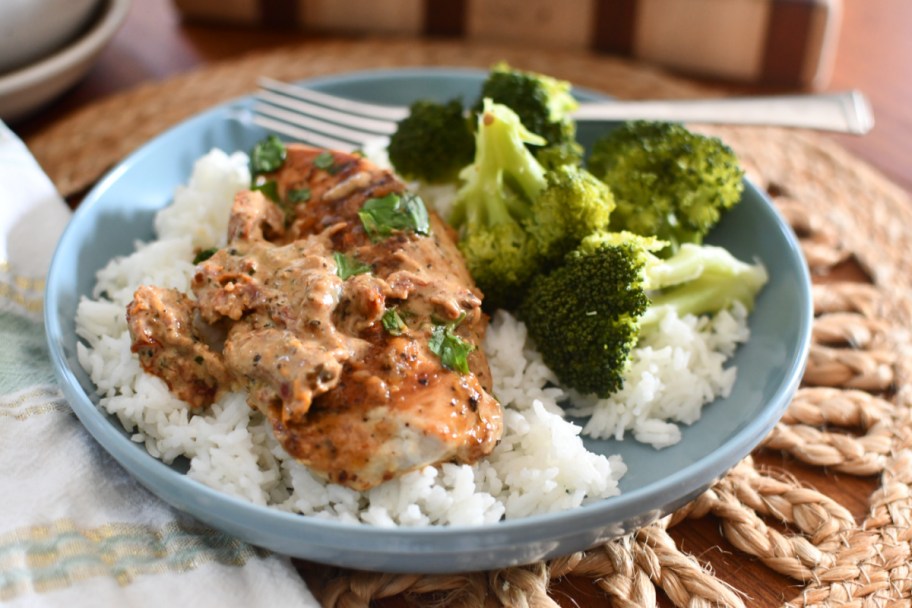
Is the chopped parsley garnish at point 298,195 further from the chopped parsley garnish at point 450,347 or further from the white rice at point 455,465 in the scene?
the chopped parsley garnish at point 450,347

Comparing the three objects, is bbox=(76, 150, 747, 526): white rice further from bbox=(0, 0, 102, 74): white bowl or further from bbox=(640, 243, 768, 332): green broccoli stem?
bbox=(0, 0, 102, 74): white bowl

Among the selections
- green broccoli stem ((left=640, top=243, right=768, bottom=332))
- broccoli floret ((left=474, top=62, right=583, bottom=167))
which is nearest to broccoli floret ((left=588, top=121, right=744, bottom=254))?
green broccoli stem ((left=640, top=243, right=768, bottom=332))

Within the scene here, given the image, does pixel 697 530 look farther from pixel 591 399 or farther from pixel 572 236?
pixel 572 236

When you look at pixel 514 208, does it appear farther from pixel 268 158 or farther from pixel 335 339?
pixel 335 339

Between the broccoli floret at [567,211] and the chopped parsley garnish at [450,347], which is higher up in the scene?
the broccoli floret at [567,211]

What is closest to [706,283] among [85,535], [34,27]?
[85,535]

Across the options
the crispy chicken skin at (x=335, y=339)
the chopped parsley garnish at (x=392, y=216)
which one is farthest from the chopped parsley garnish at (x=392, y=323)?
the chopped parsley garnish at (x=392, y=216)
